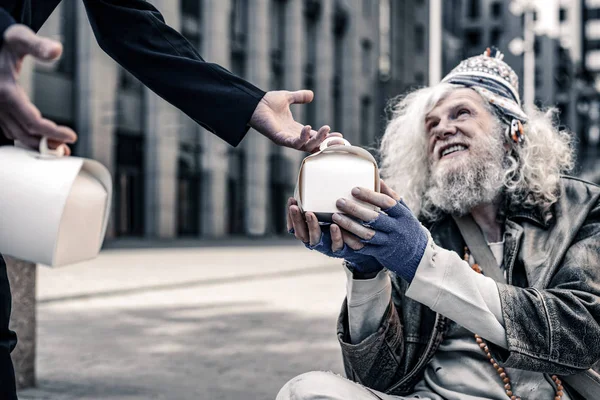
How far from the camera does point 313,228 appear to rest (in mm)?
1798

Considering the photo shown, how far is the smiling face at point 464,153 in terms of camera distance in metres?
2.51

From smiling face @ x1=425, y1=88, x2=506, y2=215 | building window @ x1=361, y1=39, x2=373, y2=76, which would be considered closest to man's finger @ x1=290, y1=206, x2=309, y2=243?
smiling face @ x1=425, y1=88, x2=506, y2=215

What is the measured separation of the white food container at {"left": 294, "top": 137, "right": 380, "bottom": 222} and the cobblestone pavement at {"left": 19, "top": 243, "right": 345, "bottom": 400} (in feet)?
8.73

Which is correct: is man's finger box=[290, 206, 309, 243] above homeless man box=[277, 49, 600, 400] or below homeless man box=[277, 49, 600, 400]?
above

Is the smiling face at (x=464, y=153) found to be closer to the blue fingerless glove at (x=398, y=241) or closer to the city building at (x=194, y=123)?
the blue fingerless glove at (x=398, y=241)

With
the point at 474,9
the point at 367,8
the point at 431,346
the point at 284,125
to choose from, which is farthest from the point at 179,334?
the point at 474,9

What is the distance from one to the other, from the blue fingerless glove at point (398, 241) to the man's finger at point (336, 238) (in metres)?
0.05

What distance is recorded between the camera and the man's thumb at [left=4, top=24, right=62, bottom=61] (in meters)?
1.26

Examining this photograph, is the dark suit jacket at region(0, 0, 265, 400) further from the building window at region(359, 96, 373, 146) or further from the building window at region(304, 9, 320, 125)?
the building window at region(359, 96, 373, 146)

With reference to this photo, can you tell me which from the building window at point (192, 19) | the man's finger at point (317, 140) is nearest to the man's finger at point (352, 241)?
the man's finger at point (317, 140)

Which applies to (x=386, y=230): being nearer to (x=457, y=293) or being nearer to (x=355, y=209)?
(x=355, y=209)

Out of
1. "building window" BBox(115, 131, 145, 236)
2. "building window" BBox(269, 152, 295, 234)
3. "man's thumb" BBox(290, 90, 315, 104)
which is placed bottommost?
"building window" BBox(269, 152, 295, 234)

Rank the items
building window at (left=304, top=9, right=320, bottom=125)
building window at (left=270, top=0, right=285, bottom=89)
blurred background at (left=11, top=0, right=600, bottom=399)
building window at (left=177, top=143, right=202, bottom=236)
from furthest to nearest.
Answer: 1. building window at (left=304, top=9, right=320, bottom=125)
2. building window at (left=270, top=0, right=285, bottom=89)
3. building window at (left=177, top=143, right=202, bottom=236)
4. blurred background at (left=11, top=0, right=600, bottom=399)

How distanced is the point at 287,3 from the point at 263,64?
4.13 metres
